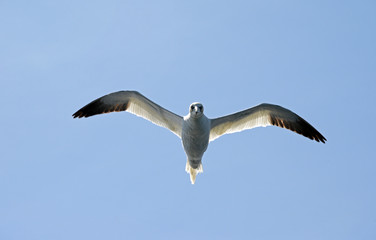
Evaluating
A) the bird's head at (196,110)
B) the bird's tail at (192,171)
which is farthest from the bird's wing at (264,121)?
the bird's head at (196,110)

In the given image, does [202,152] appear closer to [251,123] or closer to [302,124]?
[251,123]

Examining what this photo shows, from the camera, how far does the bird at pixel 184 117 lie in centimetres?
1447

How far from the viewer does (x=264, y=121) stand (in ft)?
49.1

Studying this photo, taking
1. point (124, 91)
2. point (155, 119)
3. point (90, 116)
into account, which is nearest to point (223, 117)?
point (155, 119)

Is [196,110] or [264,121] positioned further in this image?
[264,121]

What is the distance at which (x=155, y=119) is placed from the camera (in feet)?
48.9

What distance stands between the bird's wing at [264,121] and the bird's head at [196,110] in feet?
4.61

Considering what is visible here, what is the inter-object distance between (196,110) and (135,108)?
94.8 inches

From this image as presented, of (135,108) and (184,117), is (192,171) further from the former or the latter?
(135,108)

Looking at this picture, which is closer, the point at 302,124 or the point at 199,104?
the point at 199,104

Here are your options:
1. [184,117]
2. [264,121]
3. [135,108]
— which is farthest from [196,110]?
[264,121]

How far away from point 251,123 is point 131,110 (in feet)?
11.5

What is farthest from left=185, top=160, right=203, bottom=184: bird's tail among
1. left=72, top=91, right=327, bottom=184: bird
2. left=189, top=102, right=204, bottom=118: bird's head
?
left=189, top=102, right=204, bottom=118: bird's head

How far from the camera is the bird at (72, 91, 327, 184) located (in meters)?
14.5
